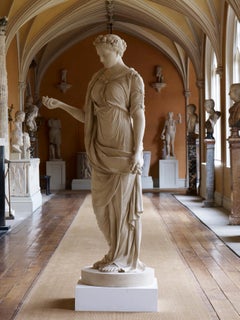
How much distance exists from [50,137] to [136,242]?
15.0 metres

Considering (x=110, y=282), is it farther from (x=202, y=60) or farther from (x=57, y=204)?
(x=202, y=60)

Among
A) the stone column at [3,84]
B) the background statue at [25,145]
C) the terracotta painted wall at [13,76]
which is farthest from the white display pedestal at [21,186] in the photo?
the terracotta painted wall at [13,76]

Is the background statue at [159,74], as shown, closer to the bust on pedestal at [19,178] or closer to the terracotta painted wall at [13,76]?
the terracotta painted wall at [13,76]

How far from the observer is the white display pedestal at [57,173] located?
19.5 m

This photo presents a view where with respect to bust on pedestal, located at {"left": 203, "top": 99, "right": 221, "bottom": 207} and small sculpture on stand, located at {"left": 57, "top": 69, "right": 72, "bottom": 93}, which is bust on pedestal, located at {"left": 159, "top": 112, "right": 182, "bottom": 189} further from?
bust on pedestal, located at {"left": 203, "top": 99, "right": 221, "bottom": 207}

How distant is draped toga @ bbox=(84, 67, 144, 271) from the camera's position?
4699 millimetres

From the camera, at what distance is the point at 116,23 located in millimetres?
18812

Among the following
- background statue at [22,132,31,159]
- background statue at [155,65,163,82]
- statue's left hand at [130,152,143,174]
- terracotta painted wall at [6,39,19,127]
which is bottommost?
statue's left hand at [130,152,143,174]

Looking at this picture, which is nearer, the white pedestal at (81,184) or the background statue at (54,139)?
the white pedestal at (81,184)

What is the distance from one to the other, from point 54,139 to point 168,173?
365cm

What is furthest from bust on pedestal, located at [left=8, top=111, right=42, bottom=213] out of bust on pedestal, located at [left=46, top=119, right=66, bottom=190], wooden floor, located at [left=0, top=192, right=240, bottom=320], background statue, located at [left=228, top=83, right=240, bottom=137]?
bust on pedestal, located at [left=46, top=119, right=66, bottom=190]

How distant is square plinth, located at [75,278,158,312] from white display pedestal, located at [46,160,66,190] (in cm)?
1492

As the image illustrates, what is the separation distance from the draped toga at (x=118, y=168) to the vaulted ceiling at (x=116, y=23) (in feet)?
27.7

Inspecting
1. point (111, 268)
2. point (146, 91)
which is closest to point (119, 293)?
point (111, 268)
